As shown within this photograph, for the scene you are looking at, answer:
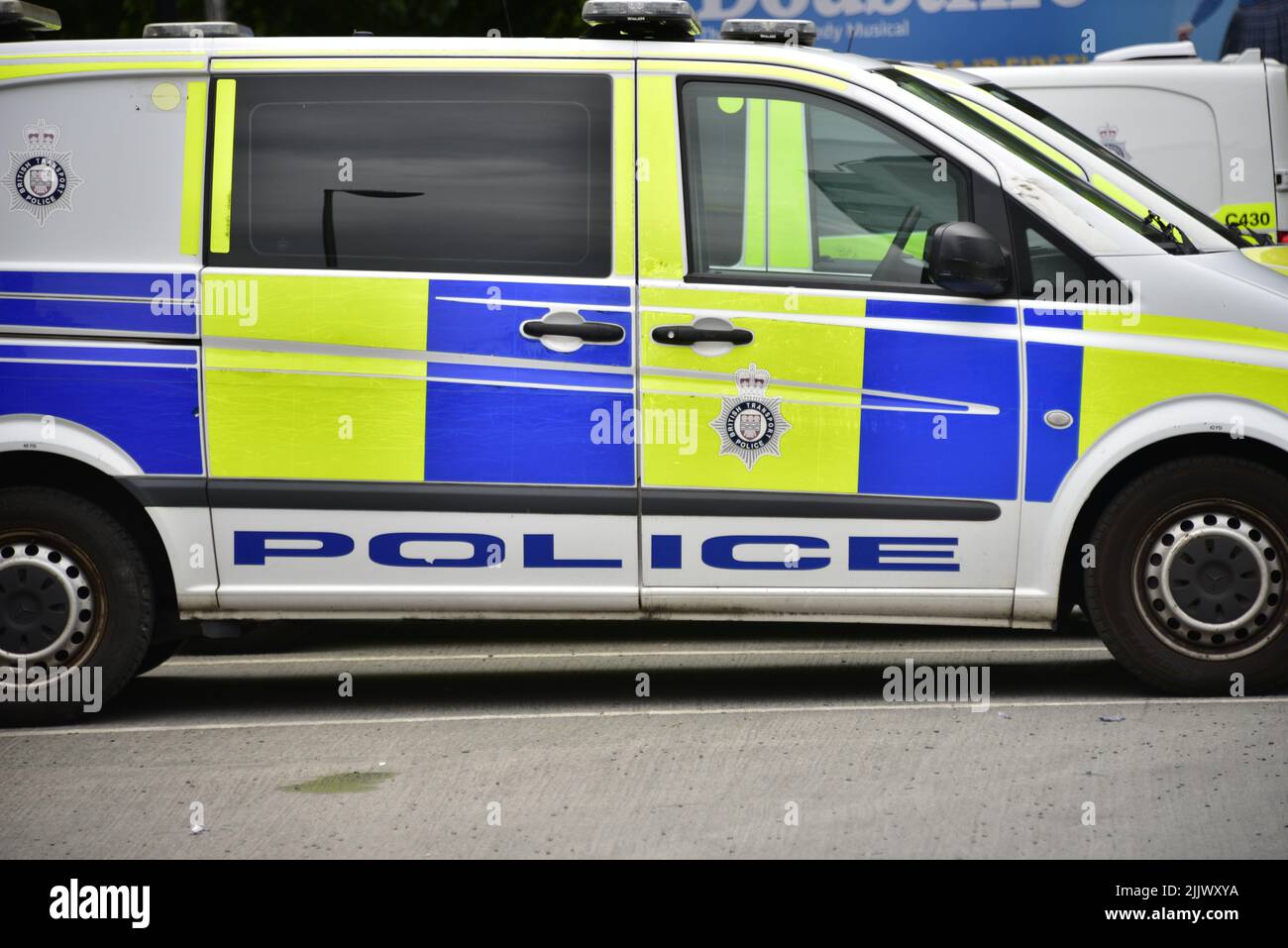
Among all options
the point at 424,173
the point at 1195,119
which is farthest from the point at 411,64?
the point at 1195,119

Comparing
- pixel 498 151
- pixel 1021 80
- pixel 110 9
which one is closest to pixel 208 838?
pixel 498 151

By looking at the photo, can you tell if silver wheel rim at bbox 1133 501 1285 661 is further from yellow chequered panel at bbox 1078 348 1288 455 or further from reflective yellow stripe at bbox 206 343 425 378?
reflective yellow stripe at bbox 206 343 425 378

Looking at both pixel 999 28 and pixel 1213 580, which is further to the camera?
pixel 999 28

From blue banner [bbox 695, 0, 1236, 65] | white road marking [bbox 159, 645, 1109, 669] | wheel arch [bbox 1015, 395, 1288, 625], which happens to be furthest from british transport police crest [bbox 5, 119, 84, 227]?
blue banner [bbox 695, 0, 1236, 65]

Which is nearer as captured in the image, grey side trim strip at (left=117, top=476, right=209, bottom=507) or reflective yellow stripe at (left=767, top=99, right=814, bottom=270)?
reflective yellow stripe at (left=767, top=99, right=814, bottom=270)

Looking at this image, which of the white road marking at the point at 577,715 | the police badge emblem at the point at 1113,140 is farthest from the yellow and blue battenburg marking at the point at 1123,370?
the police badge emblem at the point at 1113,140

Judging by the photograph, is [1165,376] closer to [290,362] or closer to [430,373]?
[430,373]

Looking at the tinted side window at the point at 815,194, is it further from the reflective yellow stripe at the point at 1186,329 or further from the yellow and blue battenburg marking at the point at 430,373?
the reflective yellow stripe at the point at 1186,329

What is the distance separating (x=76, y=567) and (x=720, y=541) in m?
1.97

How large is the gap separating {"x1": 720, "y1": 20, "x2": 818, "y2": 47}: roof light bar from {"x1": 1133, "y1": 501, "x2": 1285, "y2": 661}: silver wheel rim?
2.03m

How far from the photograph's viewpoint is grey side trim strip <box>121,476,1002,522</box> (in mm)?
5902

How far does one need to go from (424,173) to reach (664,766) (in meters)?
1.94

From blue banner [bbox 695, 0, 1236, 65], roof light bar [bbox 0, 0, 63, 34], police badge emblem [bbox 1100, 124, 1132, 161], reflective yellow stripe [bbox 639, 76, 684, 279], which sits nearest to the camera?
reflective yellow stripe [bbox 639, 76, 684, 279]

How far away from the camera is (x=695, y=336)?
19.3 ft
